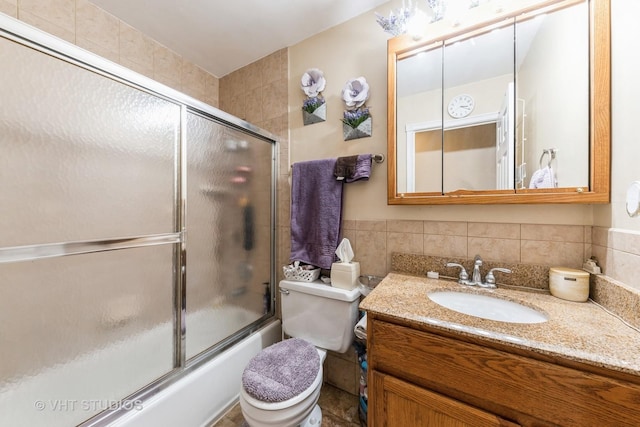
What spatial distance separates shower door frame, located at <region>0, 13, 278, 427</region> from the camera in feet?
2.51

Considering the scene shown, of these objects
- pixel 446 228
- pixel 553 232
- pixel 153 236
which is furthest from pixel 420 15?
pixel 153 236

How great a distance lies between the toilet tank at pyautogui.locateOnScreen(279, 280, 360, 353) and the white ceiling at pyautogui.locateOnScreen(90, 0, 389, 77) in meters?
1.61

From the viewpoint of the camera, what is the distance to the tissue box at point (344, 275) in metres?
1.29

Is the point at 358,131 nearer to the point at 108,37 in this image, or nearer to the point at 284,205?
the point at 284,205

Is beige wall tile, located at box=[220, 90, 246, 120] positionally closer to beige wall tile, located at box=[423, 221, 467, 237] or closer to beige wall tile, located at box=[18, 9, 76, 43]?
beige wall tile, located at box=[18, 9, 76, 43]

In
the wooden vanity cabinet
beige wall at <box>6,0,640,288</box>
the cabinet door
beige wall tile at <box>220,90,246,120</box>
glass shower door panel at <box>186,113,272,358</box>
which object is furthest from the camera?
beige wall tile at <box>220,90,246,120</box>

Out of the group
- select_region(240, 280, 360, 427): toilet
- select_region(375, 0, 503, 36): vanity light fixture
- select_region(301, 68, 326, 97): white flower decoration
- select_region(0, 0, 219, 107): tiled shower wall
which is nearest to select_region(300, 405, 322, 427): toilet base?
select_region(240, 280, 360, 427): toilet

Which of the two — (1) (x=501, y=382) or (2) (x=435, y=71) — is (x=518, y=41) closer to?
(2) (x=435, y=71)

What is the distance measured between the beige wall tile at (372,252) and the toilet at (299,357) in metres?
0.17

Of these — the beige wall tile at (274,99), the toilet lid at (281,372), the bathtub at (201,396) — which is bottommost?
the bathtub at (201,396)

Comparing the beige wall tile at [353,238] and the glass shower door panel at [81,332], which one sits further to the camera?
the beige wall tile at [353,238]

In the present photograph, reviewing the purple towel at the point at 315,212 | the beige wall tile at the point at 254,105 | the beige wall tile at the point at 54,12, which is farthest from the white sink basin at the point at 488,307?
the beige wall tile at the point at 54,12

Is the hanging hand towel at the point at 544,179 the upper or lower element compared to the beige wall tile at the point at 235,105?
lower

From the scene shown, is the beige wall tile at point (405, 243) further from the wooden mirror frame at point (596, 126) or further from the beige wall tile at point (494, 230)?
the wooden mirror frame at point (596, 126)
